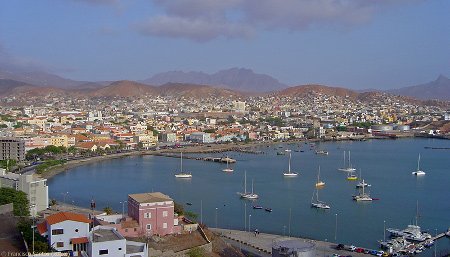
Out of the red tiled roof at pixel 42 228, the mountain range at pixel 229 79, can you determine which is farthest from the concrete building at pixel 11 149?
the mountain range at pixel 229 79

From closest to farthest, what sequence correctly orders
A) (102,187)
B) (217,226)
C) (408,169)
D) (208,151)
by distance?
(217,226), (102,187), (408,169), (208,151)

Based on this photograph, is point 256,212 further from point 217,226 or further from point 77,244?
point 77,244

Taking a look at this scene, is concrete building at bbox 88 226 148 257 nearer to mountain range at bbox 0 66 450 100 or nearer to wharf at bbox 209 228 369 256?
wharf at bbox 209 228 369 256

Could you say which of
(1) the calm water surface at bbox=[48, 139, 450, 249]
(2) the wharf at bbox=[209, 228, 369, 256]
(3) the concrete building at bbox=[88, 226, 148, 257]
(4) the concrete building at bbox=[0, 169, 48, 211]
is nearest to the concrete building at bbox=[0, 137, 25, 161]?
(1) the calm water surface at bbox=[48, 139, 450, 249]

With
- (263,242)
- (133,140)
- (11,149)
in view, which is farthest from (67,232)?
(133,140)

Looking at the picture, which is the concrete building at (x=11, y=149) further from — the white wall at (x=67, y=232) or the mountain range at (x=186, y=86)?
the mountain range at (x=186, y=86)

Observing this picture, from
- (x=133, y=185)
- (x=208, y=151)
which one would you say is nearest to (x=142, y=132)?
(x=208, y=151)
